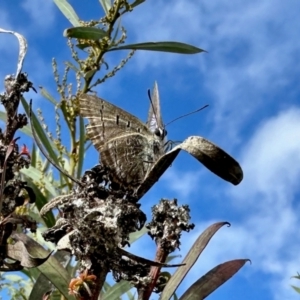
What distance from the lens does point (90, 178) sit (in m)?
0.95

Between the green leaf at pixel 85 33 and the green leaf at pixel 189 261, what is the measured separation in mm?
914

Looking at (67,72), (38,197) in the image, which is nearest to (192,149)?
(38,197)

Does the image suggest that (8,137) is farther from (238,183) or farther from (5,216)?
(238,183)

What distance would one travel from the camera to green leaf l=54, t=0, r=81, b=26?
2135mm

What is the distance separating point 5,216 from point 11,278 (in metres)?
1.57

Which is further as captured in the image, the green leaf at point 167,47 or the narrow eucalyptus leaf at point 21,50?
the green leaf at point 167,47

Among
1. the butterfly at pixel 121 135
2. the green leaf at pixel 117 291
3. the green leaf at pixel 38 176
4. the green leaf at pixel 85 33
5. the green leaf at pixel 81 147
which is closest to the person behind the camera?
the butterfly at pixel 121 135

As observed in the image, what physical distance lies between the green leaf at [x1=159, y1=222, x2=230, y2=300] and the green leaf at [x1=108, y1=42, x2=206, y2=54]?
3.41 feet

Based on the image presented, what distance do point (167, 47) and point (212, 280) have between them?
3.67 ft

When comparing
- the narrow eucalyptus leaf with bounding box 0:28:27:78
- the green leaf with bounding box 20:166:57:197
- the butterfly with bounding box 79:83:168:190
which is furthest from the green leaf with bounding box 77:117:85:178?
the narrow eucalyptus leaf with bounding box 0:28:27:78

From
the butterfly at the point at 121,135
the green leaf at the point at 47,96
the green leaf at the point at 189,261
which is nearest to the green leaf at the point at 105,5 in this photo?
the green leaf at the point at 47,96

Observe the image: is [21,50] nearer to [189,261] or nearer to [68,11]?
[189,261]

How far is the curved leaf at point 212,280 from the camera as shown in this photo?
1063 mm

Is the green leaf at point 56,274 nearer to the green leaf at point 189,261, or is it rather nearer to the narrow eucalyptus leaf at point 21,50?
the green leaf at point 189,261
